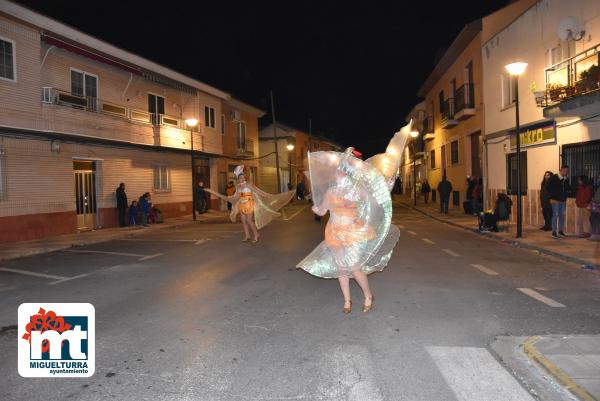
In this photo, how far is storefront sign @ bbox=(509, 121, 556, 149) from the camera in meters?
15.2

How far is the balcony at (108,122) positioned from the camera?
53.7ft

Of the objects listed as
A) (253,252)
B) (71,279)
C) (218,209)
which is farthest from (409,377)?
(218,209)

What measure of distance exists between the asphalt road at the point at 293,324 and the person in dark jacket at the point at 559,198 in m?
3.35

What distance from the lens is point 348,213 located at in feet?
19.3

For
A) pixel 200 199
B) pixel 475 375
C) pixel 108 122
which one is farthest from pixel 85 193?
pixel 475 375

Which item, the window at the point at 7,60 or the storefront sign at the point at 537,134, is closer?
the window at the point at 7,60

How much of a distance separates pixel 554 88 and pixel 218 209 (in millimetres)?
21098

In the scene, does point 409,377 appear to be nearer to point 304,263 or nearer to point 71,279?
point 304,263

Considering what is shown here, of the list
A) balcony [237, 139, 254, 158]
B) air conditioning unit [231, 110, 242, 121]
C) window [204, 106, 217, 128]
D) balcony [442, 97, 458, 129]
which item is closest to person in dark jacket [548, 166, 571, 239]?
balcony [442, 97, 458, 129]

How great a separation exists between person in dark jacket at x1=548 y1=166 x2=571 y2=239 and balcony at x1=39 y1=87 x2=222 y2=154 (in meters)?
15.7

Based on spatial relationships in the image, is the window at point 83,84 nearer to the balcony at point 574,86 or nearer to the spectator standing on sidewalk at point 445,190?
the balcony at point 574,86

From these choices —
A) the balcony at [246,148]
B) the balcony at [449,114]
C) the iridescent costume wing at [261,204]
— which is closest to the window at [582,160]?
the iridescent costume wing at [261,204]

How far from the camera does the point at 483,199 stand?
70.1 feet

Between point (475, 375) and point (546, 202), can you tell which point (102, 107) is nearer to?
point (546, 202)
